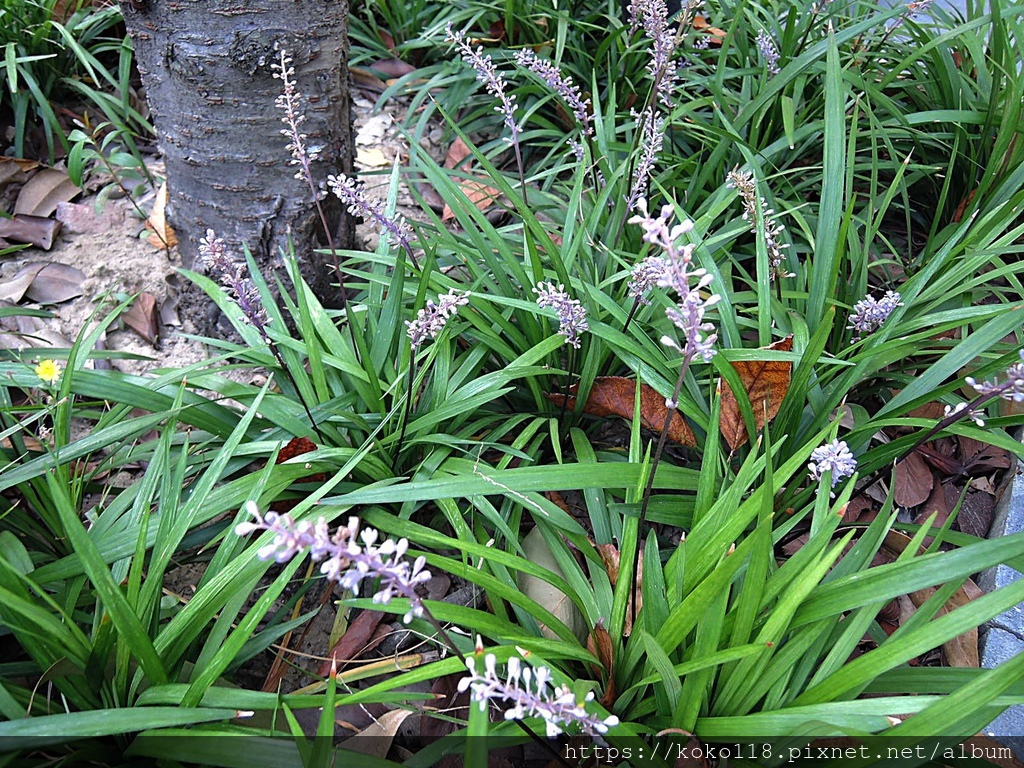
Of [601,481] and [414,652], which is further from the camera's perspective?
[414,652]

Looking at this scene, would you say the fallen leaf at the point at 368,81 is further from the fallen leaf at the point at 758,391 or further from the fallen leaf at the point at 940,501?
the fallen leaf at the point at 940,501

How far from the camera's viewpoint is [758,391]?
5.78 ft

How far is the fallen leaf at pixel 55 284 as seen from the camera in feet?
8.46

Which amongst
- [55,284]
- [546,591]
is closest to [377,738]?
[546,591]

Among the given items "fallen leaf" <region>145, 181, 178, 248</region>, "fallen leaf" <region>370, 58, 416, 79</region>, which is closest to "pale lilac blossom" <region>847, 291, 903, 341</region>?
"fallen leaf" <region>145, 181, 178, 248</region>

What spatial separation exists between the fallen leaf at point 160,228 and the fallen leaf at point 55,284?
11.5 inches

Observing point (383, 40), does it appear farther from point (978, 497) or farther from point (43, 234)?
point (978, 497)

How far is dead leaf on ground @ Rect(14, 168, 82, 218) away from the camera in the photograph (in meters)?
2.90

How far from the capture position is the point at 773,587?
1298 millimetres

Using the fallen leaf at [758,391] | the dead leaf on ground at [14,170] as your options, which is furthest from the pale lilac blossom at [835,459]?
the dead leaf on ground at [14,170]

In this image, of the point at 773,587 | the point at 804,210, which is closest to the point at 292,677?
the point at 773,587

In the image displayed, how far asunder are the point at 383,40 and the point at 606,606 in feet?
10.7

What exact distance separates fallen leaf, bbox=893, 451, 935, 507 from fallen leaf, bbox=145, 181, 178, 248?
8.39 ft

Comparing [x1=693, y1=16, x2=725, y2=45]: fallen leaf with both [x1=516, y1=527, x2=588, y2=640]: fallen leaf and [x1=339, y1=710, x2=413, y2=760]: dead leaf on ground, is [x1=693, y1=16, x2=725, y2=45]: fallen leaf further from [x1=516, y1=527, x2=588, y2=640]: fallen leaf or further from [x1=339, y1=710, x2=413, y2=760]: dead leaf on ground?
[x1=339, y1=710, x2=413, y2=760]: dead leaf on ground
